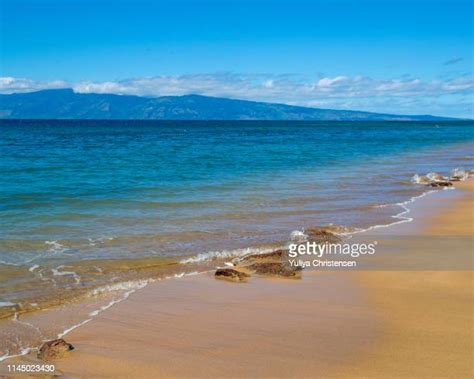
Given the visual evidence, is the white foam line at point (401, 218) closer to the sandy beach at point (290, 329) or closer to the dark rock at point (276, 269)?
the dark rock at point (276, 269)

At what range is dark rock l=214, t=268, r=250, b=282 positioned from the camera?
31.4 feet

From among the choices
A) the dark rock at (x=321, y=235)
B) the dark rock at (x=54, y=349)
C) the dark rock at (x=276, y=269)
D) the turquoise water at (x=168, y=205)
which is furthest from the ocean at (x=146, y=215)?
the dark rock at (x=276, y=269)

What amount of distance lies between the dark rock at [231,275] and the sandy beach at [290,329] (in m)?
0.16

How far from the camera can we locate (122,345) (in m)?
6.62

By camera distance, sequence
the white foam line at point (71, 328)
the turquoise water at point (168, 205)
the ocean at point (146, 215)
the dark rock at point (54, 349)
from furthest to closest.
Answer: the turquoise water at point (168, 205) → the ocean at point (146, 215) → the white foam line at point (71, 328) → the dark rock at point (54, 349)

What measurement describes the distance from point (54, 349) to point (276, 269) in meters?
4.54

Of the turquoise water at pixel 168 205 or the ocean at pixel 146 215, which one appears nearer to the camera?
the ocean at pixel 146 215

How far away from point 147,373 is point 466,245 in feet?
27.8

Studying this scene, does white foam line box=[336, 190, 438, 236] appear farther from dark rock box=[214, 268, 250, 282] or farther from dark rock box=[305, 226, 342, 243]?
dark rock box=[214, 268, 250, 282]

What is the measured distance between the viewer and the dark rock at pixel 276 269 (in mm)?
9836

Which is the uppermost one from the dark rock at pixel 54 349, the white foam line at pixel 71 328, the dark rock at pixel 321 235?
the dark rock at pixel 321 235

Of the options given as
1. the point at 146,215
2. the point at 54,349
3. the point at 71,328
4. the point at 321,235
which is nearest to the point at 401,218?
the point at 321,235

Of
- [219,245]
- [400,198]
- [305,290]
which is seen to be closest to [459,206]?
[400,198]

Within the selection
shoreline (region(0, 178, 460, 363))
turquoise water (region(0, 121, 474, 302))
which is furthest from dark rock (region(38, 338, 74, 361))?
turquoise water (region(0, 121, 474, 302))
